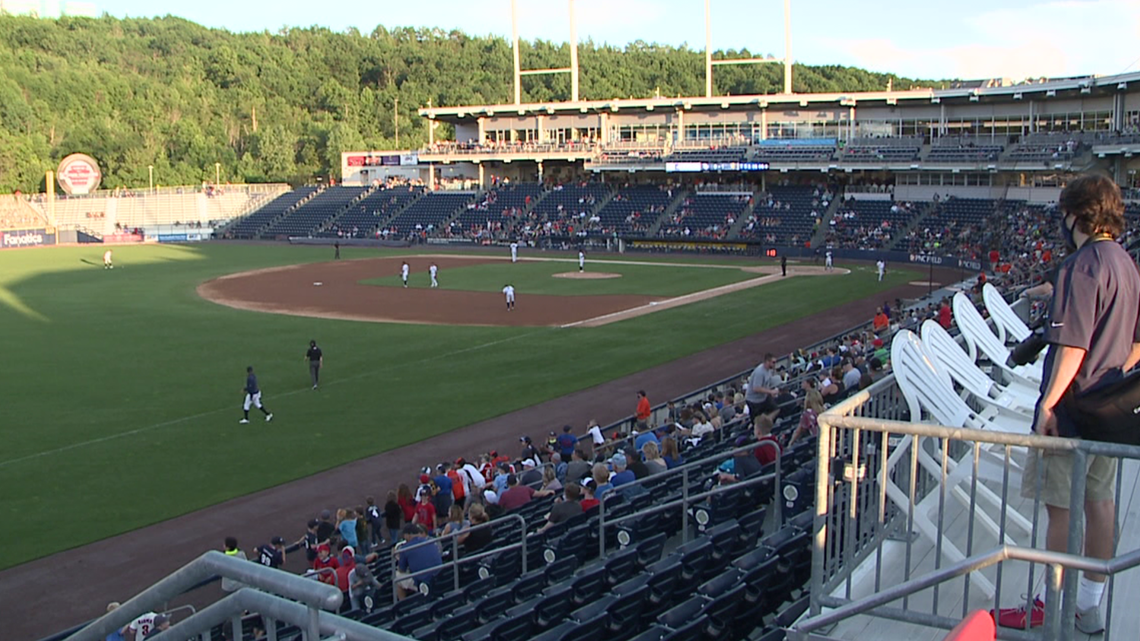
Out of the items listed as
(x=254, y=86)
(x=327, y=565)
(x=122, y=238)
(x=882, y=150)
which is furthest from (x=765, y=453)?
(x=254, y=86)

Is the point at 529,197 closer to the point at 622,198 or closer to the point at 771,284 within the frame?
the point at 622,198

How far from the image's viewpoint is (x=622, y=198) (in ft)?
252

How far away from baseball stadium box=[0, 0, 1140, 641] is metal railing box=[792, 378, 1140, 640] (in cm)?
3

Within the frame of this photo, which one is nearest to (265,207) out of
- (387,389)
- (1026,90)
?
(1026,90)

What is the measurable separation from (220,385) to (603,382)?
1023 centimetres

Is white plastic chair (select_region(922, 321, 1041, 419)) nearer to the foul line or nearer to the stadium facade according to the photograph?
the foul line

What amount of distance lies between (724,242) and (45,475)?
172ft

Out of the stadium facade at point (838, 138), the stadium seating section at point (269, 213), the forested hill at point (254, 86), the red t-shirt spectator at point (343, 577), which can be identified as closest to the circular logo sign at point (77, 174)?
the stadium seating section at point (269, 213)

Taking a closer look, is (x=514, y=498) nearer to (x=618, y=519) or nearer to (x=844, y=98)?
(x=618, y=519)

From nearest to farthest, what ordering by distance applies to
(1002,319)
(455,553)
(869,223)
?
(1002,319) < (455,553) < (869,223)

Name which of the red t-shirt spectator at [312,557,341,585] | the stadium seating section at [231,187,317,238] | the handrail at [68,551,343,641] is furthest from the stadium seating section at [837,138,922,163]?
the handrail at [68,551,343,641]

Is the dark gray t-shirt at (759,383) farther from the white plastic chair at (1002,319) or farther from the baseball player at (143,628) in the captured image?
the baseball player at (143,628)

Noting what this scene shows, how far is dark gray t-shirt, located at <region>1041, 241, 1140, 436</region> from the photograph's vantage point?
4.64 meters

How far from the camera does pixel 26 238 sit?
77.8m
